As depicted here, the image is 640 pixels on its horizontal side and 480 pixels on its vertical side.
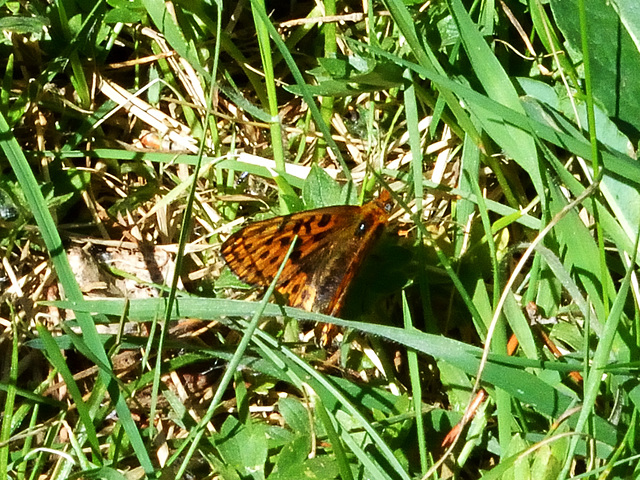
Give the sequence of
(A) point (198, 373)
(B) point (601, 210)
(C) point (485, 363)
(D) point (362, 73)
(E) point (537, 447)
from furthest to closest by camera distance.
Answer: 1. (A) point (198, 373)
2. (D) point (362, 73)
3. (B) point (601, 210)
4. (C) point (485, 363)
5. (E) point (537, 447)

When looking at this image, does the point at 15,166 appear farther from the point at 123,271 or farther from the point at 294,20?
the point at 294,20

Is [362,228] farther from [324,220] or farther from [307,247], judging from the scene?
[307,247]

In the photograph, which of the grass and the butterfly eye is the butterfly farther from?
the grass

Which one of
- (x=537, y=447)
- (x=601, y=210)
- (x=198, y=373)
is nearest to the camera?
(x=537, y=447)

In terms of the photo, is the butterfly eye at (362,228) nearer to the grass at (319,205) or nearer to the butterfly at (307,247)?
the butterfly at (307,247)

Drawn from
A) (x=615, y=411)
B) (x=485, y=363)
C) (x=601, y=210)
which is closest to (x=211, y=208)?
(x=485, y=363)
